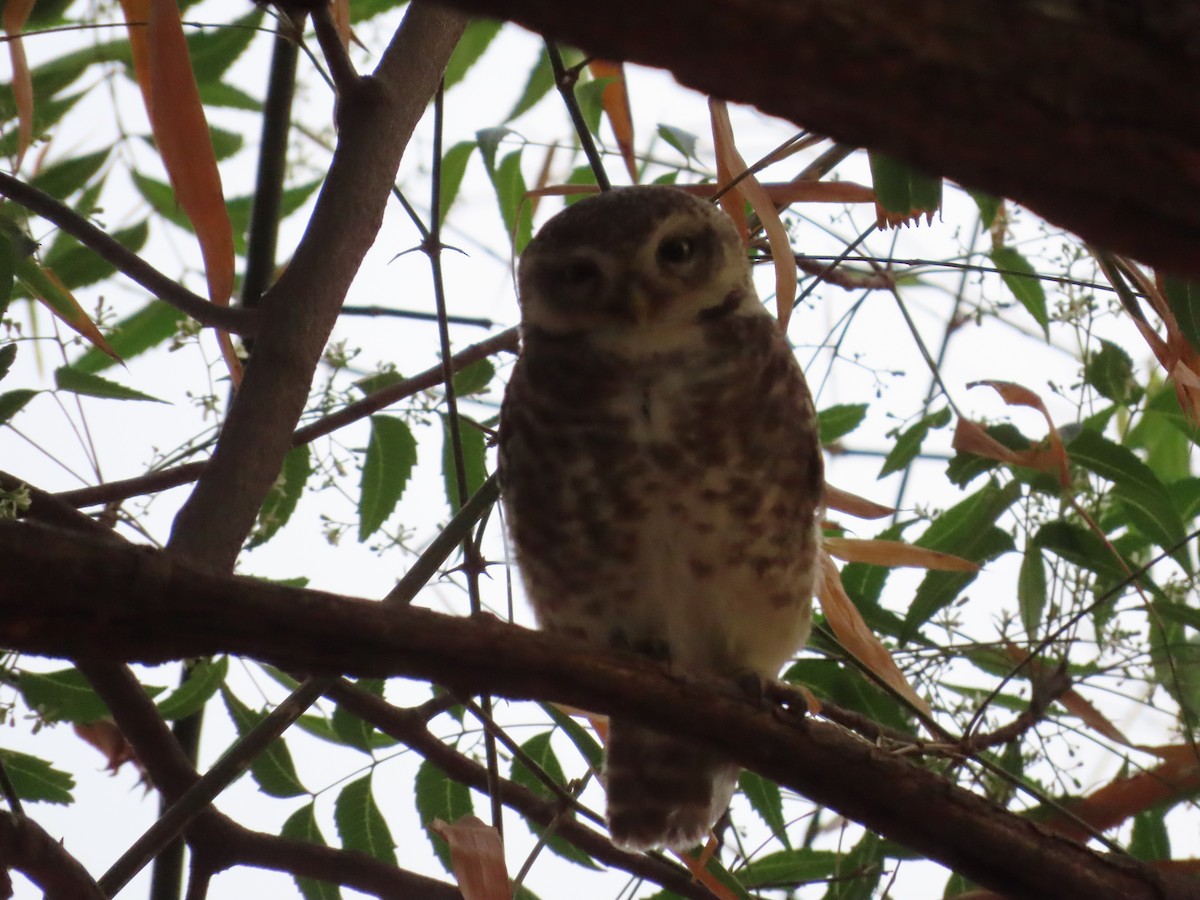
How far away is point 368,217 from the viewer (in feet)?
5.42

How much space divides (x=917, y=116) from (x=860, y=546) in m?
1.26

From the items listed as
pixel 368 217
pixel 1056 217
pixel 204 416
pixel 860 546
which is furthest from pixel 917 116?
pixel 204 416

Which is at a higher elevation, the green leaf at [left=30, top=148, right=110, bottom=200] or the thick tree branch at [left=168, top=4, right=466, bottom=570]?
the green leaf at [left=30, top=148, right=110, bottom=200]

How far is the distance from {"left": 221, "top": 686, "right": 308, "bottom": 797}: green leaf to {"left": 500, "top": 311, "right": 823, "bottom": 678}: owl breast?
0.48 m

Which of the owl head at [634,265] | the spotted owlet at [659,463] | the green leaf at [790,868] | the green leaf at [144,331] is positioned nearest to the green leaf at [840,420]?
the spotted owlet at [659,463]

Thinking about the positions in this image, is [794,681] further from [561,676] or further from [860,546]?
[561,676]

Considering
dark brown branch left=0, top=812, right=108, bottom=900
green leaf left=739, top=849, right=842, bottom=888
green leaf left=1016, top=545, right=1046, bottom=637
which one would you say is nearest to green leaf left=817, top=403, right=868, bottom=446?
green leaf left=1016, top=545, right=1046, bottom=637

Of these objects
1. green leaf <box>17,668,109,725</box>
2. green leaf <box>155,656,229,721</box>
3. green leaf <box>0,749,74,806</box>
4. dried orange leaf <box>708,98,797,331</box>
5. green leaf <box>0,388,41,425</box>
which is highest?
dried orange leaf <box>708,98,797,331</box>

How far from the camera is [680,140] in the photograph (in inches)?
79.6

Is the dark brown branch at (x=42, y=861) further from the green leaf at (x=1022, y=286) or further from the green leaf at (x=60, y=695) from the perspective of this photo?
the green leaf at (x=1022, y=286)

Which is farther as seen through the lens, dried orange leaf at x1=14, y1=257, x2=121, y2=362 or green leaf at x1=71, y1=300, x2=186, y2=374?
green leaf at x1=71, y1=300, x2=186, y2=374

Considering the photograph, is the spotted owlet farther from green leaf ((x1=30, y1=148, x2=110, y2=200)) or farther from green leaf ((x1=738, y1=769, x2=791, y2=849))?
green leaf ((x1=30, y1=148, x2=110, y2=200))

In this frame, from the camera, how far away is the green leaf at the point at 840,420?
217cm

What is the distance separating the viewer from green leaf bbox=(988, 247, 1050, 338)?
209 cm
